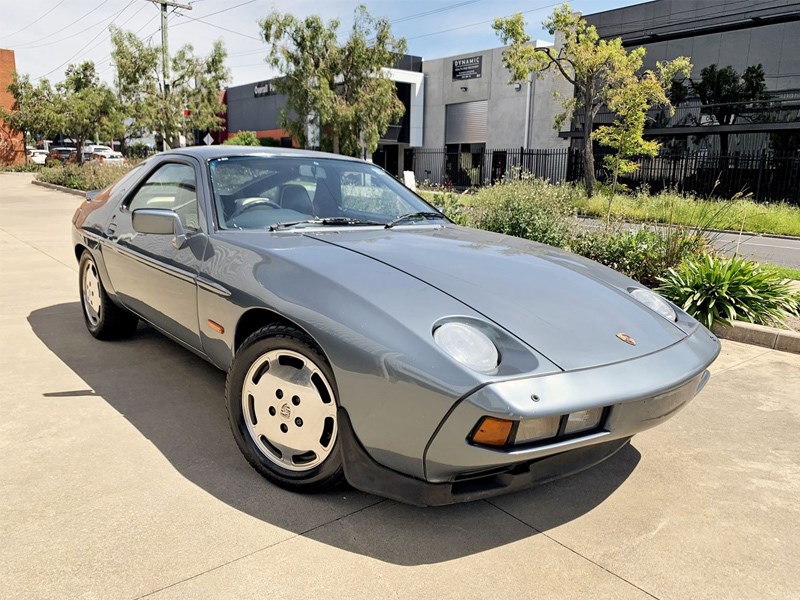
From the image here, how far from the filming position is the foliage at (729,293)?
5.47 meters

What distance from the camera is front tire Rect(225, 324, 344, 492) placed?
8.21 feet

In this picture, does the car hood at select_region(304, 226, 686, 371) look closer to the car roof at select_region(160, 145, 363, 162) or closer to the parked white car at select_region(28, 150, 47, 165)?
the car roof at select_region(160, 145, 363, 162)

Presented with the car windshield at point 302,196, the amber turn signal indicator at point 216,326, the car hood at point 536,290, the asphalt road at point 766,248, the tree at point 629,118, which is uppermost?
the tree at point 629,118

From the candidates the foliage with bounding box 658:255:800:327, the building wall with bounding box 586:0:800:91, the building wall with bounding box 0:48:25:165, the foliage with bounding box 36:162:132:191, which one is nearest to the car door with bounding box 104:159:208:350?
the foliage with bounding box 658:255:800:327

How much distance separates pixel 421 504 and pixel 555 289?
1.11 meters

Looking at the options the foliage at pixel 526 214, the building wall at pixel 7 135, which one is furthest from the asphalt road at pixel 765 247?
the building wall at pixel 7 135

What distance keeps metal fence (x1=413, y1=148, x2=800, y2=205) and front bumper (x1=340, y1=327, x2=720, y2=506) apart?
43.4 ft

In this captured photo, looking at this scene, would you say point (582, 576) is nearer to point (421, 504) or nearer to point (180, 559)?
point (421, 504)

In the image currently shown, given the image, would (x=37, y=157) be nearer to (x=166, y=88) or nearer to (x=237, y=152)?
(x=166, y=88)

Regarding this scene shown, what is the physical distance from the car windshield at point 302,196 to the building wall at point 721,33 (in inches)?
1085

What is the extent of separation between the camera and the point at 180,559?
225 cm

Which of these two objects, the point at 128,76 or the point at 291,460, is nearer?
the point at 291,460

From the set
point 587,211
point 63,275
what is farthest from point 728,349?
point 587,211

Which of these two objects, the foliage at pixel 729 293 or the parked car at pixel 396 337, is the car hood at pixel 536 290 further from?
the foliage at pixel 729 293
